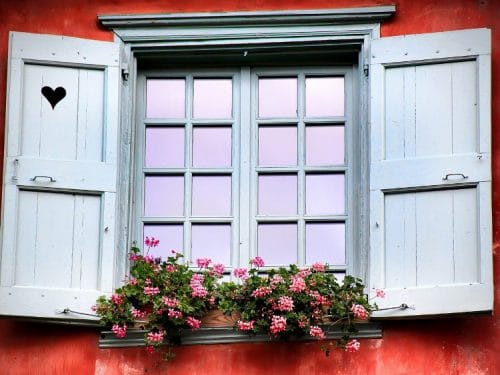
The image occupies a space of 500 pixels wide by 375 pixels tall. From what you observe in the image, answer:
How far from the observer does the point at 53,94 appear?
817 centimetres

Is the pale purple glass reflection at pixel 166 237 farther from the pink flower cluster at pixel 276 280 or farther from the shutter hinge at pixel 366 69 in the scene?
the shutter hinge at pixel 366 69

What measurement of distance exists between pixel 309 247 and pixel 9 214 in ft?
5.70

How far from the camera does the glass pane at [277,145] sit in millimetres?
8445

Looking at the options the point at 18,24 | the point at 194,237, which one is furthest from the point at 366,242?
the point at 18,24

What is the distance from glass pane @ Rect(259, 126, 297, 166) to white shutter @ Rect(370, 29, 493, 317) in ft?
1.94

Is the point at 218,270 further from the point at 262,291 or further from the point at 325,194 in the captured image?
the point at 325,194

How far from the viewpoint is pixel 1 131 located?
8.24 meters

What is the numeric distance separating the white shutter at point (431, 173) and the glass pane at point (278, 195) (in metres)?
0.58

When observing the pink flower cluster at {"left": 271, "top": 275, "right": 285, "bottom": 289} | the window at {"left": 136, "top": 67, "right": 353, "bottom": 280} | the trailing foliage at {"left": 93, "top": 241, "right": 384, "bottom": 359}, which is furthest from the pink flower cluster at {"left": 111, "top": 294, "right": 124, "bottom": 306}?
the pink flower cluster at {"left": 271, "top": 275, "right": 285, "bottom": 289}

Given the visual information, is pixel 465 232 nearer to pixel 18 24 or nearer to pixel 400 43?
pixel 400 43

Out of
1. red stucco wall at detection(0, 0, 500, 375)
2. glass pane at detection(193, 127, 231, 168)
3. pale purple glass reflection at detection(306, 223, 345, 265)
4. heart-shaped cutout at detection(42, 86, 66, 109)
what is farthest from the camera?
glass pane at detection(193, 127, 231, 168)

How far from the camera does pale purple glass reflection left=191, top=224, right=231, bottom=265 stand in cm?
→ 831

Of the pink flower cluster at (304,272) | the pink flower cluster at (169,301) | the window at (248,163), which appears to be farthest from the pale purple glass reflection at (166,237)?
the pink flower cluster at (304,272)

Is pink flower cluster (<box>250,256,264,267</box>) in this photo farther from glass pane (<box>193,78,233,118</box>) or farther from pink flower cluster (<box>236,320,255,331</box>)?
glass pane (<box>193,78,233,118</box>)
